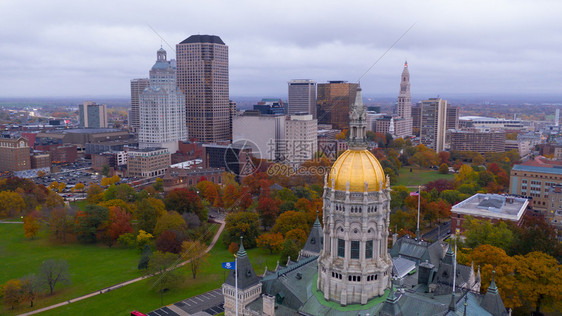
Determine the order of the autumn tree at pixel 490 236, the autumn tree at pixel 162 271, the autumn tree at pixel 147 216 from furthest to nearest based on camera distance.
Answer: the autumn tree at pixel 147 216 < the autumn tree at pixel 490 236 < the autumn tree at pixel 162 271

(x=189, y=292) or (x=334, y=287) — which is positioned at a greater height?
(x=334, y=287)

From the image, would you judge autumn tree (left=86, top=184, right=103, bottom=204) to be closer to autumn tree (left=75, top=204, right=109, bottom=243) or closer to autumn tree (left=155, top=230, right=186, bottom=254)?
autumn tree (left=75, top=204, right=109, bottom=243)

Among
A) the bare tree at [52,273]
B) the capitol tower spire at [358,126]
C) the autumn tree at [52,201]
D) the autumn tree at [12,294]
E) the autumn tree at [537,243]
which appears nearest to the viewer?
the capitol tower spire at [358,126]

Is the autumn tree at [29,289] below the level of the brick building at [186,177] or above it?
below

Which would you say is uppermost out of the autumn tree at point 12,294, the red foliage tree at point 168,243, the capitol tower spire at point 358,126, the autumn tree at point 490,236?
the capitol tower spire at point 358,126

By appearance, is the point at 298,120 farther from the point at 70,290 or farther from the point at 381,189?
the point at 381,189

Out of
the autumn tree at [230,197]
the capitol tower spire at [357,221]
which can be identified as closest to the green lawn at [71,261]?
the autumn tree at [230,197]

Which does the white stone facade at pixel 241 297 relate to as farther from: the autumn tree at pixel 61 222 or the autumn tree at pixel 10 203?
the autumn tree at pixel 10 203

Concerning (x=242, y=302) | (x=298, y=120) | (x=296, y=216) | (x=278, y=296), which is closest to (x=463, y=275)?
(x=278, y=296)
